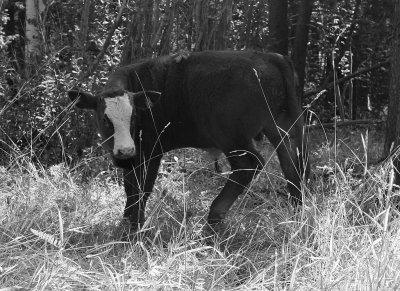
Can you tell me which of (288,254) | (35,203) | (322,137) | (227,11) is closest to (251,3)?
(227,11)

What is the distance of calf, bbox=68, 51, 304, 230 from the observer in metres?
5.75

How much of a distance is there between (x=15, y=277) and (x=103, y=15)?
548 cm

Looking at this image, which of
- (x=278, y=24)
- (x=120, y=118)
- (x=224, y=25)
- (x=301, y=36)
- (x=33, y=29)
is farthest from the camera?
(x=301, y=36)

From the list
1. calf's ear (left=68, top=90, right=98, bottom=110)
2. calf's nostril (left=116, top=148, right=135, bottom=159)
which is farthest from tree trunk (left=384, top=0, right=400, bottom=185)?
calf's ear (left=68, top=90, right=98, bottom=110)

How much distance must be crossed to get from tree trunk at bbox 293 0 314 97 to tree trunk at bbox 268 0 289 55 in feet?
1.44

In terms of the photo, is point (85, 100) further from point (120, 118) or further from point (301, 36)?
point (301, 36)

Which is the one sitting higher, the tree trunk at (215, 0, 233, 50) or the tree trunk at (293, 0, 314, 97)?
the tree trunk at (215, 0, 233, 50)

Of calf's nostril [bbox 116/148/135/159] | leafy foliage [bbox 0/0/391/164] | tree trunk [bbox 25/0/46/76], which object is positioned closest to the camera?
calf's nostril [bbox 116/148/135/159]

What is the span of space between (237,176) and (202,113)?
585 mm

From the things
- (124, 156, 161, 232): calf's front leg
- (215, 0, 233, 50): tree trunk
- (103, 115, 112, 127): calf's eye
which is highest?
(215, 0, 233, 50): tree trunk

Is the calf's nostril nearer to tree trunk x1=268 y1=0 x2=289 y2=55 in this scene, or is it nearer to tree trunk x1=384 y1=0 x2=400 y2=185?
tree trunk x1=384 y1=0 x2=400 y2=185

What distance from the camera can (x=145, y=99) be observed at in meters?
5.85

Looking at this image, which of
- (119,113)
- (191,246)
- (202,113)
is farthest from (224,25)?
(191,246)

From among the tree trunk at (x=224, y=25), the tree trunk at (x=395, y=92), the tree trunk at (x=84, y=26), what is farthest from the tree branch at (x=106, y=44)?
the tree trunk at (x=395, y=92)
